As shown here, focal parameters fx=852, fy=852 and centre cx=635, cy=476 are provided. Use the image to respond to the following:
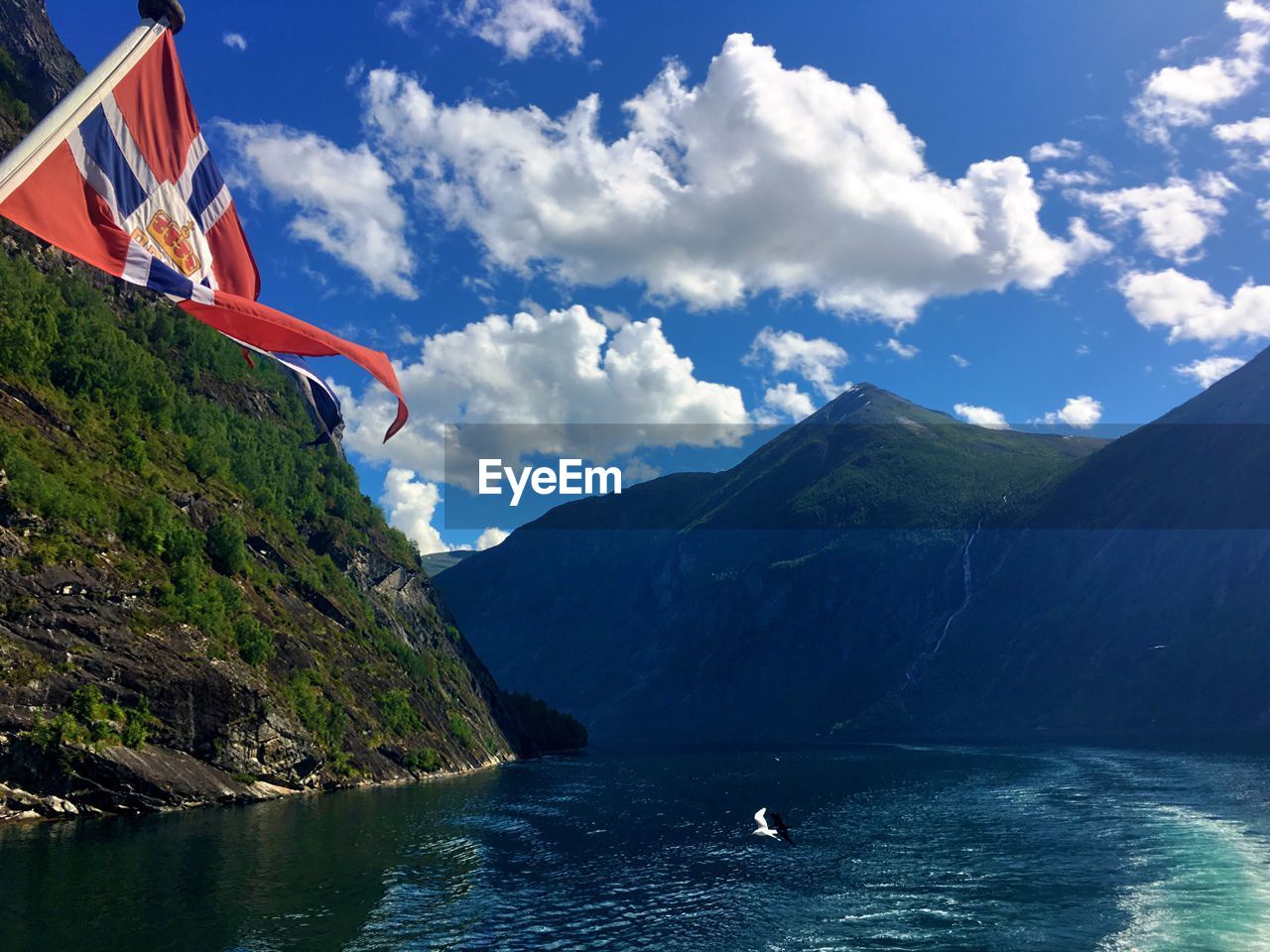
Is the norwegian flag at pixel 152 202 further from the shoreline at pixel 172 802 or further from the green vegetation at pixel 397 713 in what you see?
the green vegetation at pixel 397 713

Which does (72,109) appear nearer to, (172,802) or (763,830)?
(763,830)

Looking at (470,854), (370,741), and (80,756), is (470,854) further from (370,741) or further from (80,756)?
(370,741)

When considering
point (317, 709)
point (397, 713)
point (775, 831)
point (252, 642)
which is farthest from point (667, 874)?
point (397, 713)

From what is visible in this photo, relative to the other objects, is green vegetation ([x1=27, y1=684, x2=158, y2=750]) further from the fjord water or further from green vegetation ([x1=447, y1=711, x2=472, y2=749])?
green vegetation ([x1=447, y1=711, x2=472, y2=749])

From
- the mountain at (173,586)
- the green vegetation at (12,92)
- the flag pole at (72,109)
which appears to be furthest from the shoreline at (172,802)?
the green vegetation at (12,92)

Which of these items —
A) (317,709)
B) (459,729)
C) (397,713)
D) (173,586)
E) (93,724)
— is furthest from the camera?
(459,729)

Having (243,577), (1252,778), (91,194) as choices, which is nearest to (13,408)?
(243,577)
